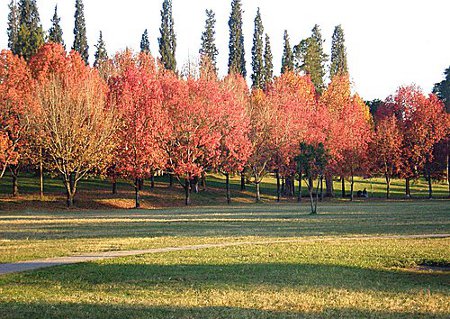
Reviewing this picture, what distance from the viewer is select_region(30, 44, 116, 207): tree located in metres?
53.2

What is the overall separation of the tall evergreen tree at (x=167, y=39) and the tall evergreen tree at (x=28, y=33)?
693 inches

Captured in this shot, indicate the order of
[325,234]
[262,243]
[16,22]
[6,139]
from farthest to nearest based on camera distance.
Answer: [16,22], [6,139], [325,234], [262,243]

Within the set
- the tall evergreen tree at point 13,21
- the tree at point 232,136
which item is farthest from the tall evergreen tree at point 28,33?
the tree at point 232,136

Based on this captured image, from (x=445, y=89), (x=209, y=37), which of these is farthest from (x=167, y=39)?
(x=445, y=89)

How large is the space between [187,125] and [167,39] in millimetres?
32986

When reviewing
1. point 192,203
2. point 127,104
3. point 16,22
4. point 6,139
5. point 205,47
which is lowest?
point 192,203

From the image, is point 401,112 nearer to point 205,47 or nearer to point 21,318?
point 205,47

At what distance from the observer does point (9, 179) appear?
66.6 metres

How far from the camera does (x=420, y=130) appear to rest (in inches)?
2950

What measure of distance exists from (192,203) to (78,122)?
15.9m

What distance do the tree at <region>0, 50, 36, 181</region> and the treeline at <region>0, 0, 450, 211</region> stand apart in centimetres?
11

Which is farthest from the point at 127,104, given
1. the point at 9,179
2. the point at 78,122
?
the point at 9,179

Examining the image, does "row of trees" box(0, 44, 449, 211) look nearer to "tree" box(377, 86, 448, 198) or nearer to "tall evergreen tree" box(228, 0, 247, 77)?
"tree" box(377, 86, 448, 198)

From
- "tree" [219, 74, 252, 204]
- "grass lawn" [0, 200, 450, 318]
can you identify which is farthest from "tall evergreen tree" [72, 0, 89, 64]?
"grass lawn" [0, 200, 450, 318]
